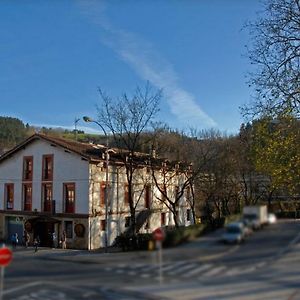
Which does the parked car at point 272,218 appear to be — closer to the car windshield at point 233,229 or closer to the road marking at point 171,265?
the car windshield at point 233,229

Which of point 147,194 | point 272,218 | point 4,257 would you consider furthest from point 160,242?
point 147,194

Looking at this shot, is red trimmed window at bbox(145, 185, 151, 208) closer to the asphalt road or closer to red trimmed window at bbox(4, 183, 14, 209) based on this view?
the asphalt road

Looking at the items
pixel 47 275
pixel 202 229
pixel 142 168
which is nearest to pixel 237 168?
pixel 202 229

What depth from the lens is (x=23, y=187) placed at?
2584 cm

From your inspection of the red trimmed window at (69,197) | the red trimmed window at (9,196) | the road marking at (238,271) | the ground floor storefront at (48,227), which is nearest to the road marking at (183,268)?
the road marking at (238,271)

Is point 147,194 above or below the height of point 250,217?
above

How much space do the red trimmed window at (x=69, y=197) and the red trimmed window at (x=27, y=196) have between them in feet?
7.17

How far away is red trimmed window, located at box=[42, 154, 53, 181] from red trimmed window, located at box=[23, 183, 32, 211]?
1.58 m

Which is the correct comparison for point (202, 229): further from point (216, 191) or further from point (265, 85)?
point (265, 85)

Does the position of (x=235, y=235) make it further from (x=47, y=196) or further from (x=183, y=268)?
(x=47, y=196)

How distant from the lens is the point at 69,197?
24844 mm

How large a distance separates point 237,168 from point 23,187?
24.5m

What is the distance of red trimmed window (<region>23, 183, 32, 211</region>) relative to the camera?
25.1 m

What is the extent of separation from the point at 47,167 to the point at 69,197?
223 cm
